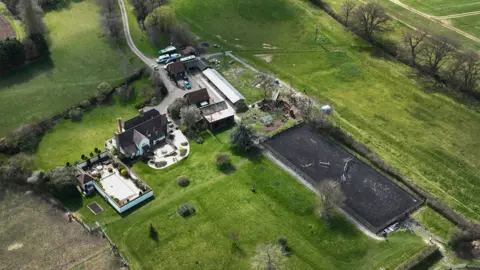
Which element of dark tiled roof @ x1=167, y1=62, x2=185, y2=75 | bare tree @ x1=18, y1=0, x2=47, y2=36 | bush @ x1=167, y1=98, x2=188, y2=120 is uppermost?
bare tree @ x1=18, y1=0, x2=47, y2=36

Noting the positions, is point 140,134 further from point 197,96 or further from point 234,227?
point 234,227

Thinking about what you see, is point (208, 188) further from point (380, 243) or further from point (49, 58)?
point (49, 58)

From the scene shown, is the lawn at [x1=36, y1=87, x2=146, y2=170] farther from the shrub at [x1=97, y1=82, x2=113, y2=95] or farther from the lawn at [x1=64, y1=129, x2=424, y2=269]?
the lawn at [x1=64, y1=129, x2=424, y2=269]

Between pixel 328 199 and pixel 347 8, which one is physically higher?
pixel 347 8

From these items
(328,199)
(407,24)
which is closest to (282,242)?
(328,199)

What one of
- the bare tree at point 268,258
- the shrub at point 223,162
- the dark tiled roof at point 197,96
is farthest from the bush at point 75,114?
the bare tree at point 268,258

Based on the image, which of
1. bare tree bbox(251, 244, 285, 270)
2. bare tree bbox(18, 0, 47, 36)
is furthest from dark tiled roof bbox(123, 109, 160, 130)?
bare tree bbox(18, 0, 47, 36)

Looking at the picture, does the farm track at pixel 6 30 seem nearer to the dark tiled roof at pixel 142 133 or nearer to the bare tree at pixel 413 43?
the dark tiled roof at pixel 142 133
